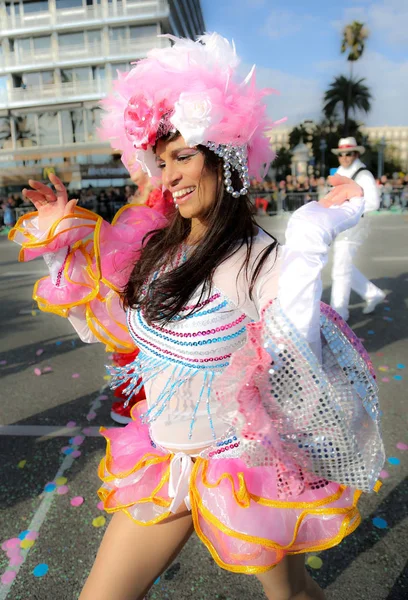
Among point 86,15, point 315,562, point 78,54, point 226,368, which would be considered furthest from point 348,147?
point 86,15

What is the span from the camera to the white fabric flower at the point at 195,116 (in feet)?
4.42

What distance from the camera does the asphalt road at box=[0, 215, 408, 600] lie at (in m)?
2.00

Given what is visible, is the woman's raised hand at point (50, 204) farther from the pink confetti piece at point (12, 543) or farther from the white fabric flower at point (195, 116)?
the pink confetti piece at point (12, 543)

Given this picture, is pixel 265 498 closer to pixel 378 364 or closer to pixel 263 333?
pixel 263 333

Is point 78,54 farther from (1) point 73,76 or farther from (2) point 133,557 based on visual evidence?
(2) point 133,557

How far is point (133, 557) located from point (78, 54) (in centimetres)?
4564

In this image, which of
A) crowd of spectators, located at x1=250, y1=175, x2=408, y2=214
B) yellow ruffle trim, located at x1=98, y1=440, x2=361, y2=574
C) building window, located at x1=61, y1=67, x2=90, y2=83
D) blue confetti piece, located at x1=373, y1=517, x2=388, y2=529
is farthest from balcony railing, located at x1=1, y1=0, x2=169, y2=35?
yellow ruffle trim, located at x1=98, y1=440, x2=361, y2=574

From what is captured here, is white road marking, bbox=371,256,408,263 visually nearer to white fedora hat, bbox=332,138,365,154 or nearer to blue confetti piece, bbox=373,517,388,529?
white fedora hat, bbox=332,138,365,154

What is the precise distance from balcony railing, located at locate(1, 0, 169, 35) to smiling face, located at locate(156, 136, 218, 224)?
145 feet

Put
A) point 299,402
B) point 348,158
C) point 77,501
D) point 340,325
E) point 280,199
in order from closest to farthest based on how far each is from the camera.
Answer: point 299,402 → point 340,325 → point 77,501 → point 348,158 → point 280,199

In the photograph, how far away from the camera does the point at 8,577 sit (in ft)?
6.73

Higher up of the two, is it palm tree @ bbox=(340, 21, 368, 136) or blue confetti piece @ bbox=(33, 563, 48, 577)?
palm tree @ bbox=(340, 21, 368, 136)

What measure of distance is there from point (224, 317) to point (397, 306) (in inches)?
205

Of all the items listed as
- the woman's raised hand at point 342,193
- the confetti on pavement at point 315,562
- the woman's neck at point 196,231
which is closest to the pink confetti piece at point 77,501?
the confetti on pavement at point 315,562
